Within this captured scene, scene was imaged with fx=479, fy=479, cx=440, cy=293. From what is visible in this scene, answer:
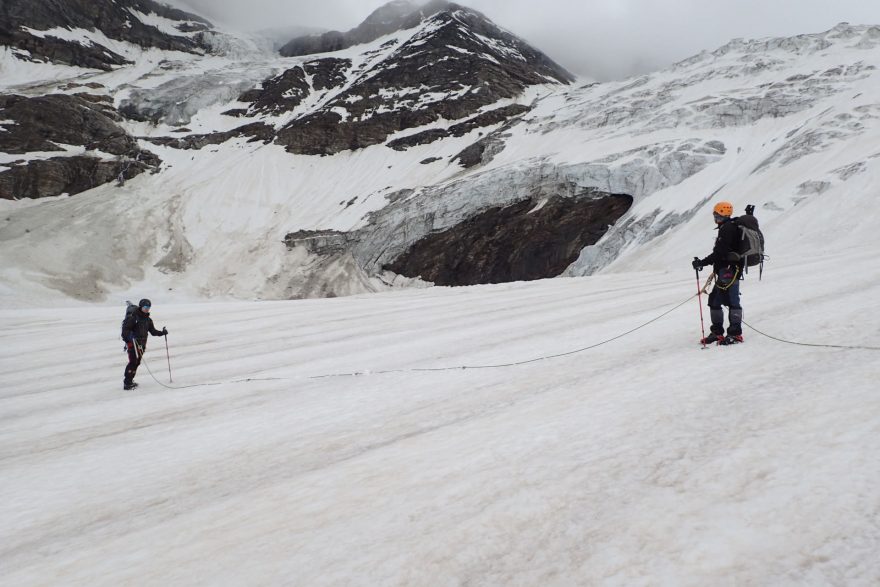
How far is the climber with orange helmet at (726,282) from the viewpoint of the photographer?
5.85m

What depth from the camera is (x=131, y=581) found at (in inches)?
101

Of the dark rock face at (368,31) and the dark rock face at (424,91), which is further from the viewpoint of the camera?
the dark rock face at (368,31)

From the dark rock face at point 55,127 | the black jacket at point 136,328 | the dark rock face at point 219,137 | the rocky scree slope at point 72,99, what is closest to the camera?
the black jacket at point 136,328

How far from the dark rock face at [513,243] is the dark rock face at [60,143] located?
4739cm

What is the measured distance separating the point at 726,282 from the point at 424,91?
82.5 meters

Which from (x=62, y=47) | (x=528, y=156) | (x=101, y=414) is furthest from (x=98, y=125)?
(x=101, y=414)

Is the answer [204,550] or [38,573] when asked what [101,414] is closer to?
[38,573]

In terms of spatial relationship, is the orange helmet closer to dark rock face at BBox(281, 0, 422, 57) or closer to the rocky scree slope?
the rocky scree slope

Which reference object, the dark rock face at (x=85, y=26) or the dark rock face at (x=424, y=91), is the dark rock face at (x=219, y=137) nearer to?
the dark rock face at (x=424, y=91)

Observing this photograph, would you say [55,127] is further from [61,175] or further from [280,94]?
[280,94]

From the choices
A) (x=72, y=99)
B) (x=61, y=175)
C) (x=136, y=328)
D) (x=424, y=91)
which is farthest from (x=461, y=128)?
(x=136, y=328)

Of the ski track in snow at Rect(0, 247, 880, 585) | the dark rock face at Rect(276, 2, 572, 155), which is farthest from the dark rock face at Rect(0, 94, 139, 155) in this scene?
the ski track in snow at Rect(0, 247, 880, 585)

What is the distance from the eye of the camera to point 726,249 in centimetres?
A: 606

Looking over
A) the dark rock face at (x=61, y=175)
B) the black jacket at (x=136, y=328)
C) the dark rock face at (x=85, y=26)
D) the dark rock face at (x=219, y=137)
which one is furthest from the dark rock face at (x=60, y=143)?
the black jacket at (x=136, y=328)
